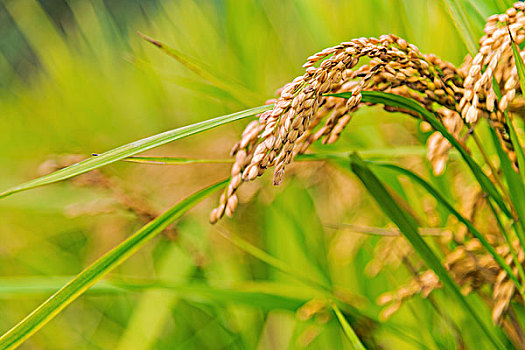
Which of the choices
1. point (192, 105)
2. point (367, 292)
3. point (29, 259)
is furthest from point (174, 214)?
point (192, 105)

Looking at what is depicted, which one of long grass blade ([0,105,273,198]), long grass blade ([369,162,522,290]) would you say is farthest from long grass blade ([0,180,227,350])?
long grass blade ([369,162,522,290])

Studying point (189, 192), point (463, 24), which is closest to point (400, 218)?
point (463, 24)

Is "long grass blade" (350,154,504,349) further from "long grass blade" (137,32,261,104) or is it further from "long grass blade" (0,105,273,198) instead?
"long grass blade" (137,32,261,104)

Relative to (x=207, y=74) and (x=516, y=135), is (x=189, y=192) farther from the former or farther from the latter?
(x=516, y=135)

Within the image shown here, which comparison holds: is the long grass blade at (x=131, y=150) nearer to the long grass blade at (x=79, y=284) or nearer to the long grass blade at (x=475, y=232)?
the long grass blade at (x=79, y=284)

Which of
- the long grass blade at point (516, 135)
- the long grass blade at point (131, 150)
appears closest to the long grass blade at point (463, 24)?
the long grass blade at point (516, 135)

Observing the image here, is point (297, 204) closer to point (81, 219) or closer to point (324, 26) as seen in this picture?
point (324, 26)

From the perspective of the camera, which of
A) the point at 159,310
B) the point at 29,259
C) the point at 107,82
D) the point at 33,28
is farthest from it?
the point at 33,28
